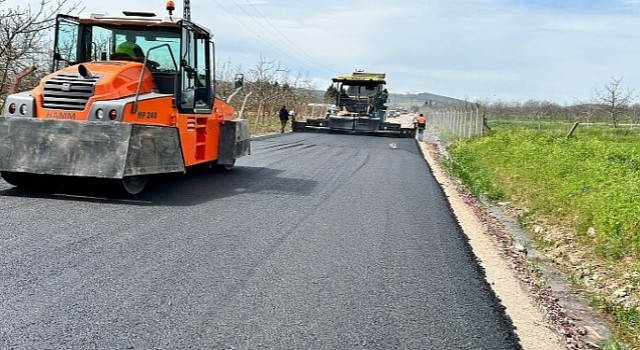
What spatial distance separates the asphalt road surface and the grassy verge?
3.49 feet

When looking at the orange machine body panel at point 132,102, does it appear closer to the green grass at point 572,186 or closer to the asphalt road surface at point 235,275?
the asphalt road surface at point 235,275

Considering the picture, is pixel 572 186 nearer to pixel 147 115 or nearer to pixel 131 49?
pixel 147 115

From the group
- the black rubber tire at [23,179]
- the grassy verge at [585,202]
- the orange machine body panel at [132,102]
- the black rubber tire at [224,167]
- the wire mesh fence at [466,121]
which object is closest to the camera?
the grassy verge at [585,202]

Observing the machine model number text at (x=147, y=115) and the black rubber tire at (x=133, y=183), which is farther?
the machine model number text at (x=147, y=115)

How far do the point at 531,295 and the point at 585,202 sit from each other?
3548mm

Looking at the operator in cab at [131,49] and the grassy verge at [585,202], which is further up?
the operator in cab at [131,49]

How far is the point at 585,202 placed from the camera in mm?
7855

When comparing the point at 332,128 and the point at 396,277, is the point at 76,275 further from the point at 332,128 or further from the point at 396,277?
the point at 332,128

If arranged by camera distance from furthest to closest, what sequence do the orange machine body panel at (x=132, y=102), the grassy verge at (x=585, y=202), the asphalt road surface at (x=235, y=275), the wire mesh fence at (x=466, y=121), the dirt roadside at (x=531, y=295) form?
the wire mesh fence at (x=466, y=121)
the orange machine body panel at (x=132, y=102)
the grassy verge at (x=585, y=202)
the dirt roadside at (x=531, y=295)
the asphalt road surface at (x=235, y=275)

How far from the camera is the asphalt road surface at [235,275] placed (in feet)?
11.4

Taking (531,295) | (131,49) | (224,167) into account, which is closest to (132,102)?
(131,49)

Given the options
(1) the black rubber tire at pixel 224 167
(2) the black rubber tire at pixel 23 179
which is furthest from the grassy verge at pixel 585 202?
(2) the black rubber tire at pixel 23 179

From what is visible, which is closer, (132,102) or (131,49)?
(132,102)

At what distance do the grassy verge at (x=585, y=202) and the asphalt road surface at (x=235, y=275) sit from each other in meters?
1.06
